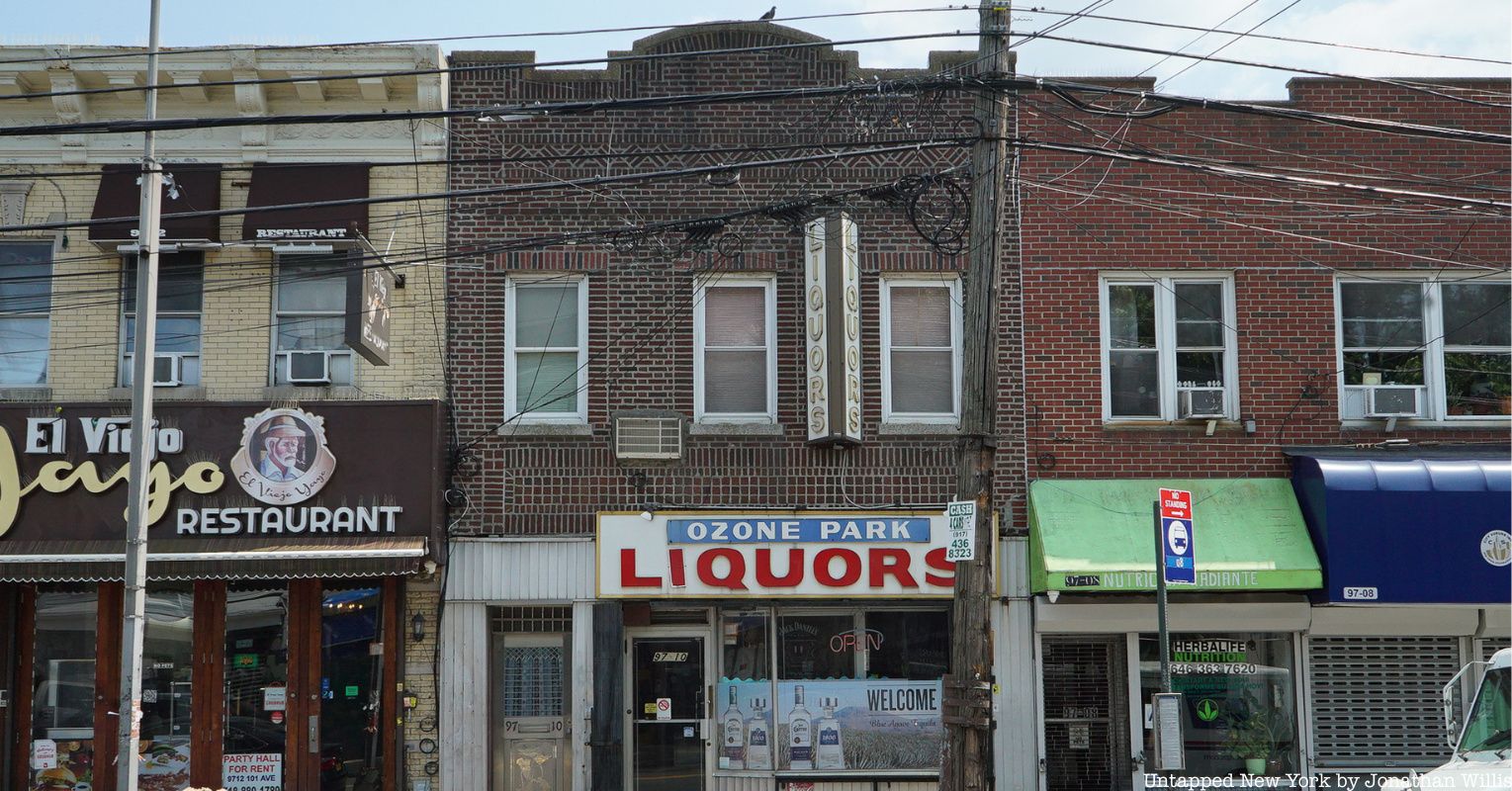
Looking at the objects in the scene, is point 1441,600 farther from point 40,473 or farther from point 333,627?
point 40,473

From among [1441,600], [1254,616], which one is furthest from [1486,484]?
[1254,616]

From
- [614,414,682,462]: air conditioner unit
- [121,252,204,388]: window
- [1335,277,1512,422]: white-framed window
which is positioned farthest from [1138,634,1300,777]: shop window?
[121,252,204,388]: window

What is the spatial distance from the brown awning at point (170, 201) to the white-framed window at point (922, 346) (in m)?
7.53

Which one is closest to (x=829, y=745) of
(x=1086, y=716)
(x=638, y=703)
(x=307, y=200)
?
(x=638, y=703)

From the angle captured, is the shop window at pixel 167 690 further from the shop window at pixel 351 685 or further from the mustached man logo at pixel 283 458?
the mustached man logo at pixel 283 458

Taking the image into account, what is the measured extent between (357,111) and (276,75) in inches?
36.8

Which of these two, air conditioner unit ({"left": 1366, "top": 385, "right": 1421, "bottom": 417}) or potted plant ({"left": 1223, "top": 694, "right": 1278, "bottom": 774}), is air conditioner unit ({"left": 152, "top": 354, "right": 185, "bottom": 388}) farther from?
air conditioner unit ({"left": 1366, "top": 385, "right": 1421, "bottom": 417})

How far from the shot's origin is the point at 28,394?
15.2m

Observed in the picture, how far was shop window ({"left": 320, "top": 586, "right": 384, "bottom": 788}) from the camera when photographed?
15.1 meters

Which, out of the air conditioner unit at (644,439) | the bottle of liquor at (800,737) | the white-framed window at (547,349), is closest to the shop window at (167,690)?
the white-framed window at (547,349)

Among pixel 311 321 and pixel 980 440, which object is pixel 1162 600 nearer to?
pixel 980 440

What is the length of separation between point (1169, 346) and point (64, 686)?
12.8 meters

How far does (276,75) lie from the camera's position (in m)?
15.3

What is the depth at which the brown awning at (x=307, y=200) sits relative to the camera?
15219mm
